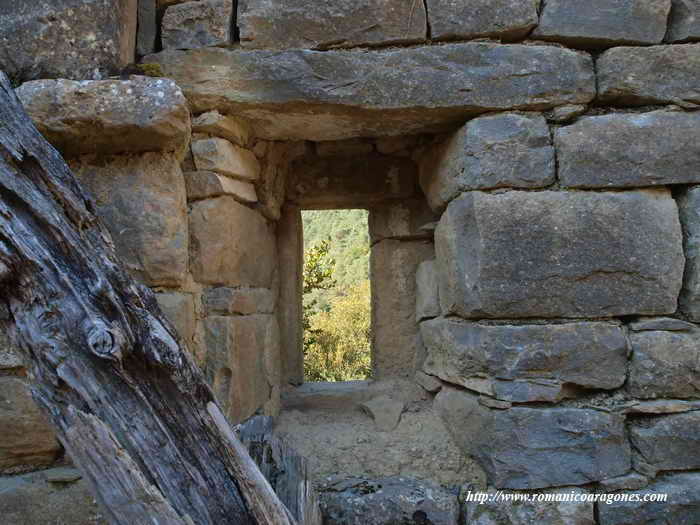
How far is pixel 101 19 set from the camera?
2.05m

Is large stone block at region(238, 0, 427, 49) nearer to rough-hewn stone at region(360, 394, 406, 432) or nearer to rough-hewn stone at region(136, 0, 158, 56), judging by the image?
rough-hewn stone at region(136, 0, 158, 56)

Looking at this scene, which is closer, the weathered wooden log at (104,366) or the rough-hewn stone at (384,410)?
the weathered wooden log at (104,366)

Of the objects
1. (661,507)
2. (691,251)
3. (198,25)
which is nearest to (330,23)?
(198,25)

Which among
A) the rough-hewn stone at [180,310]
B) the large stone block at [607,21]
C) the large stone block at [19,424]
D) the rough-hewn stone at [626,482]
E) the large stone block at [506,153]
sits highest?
the large stone block at [607,21]

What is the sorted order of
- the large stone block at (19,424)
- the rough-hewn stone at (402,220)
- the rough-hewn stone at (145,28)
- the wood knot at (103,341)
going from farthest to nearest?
the rough-hewn stone at (402,220) < the rough-hewn stone at (145,28) < the large stone block at (19,424) < the wood knot at (103,341)

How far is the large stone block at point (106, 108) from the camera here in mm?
1871

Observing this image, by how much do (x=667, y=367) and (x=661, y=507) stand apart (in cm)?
48

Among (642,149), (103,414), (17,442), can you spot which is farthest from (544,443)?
(17,442)

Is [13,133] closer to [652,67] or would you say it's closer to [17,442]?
[17,442]

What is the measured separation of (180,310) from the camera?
201cm

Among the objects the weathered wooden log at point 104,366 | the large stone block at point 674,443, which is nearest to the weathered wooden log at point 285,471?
the weathered wooden log at point 104,366

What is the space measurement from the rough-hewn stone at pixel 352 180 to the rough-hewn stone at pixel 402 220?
0.05 meters

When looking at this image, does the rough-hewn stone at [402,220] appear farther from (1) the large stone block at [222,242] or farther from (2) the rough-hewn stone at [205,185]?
(2) the rough-hewn stone at [205,185]

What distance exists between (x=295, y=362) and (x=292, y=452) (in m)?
1.03
